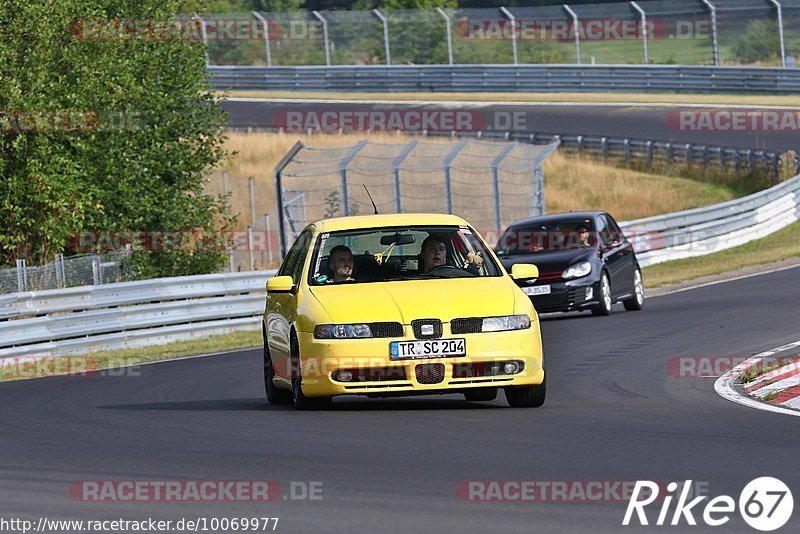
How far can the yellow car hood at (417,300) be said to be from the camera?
1131 cm

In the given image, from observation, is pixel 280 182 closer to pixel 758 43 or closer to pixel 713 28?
pixel 713 28

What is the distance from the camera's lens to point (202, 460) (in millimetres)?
9164

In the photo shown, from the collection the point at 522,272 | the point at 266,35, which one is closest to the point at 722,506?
the point at 522,272

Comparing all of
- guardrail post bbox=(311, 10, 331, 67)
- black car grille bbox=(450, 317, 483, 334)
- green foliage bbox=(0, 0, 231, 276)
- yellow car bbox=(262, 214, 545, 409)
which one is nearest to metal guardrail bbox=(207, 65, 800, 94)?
guardrail post bbox=(311, 10, 331, 67)

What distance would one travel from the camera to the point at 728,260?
31469mm

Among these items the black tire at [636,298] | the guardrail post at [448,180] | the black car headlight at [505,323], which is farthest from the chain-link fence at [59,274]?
the black car headlight at [505,323]

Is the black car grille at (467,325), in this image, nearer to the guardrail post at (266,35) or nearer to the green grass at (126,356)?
the green grass at (126,356)

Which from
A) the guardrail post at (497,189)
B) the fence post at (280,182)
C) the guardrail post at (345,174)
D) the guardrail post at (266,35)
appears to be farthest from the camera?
the guardrail post at (266,35)

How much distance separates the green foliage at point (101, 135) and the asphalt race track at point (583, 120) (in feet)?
57.6

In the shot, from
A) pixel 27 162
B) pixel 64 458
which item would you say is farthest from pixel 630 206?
pixel 64 458

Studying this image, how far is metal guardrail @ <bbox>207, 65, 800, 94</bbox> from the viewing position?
A: 5081 centimetres

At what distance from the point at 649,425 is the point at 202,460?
293 cm

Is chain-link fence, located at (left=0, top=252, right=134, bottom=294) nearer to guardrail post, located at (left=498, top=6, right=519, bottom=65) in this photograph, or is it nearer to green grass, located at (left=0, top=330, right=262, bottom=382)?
green grass, located at (left=0, top=330, right=262, bottom=382)

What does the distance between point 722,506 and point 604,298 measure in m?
14.9
